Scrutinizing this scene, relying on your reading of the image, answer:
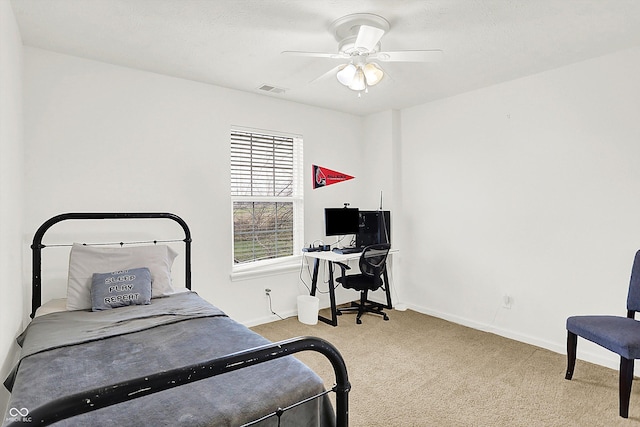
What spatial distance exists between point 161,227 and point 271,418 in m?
2.45

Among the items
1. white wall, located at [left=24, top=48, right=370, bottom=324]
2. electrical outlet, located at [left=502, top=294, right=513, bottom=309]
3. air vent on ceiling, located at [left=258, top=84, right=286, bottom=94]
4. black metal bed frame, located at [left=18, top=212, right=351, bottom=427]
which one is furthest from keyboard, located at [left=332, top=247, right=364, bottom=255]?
black metal bed frame, located at [left=18, top=212, right=351, bottom=427]

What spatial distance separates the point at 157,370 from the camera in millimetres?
1622

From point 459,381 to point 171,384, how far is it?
96.4 inches

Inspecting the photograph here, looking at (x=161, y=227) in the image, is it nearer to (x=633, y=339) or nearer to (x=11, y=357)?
(x=11, y=357)

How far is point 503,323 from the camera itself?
12.2 feet

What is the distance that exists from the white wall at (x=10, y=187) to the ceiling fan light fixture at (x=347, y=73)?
6.29 ft

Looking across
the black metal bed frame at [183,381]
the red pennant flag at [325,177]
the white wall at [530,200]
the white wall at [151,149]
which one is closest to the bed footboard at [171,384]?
the black metal bed frame at [183,381]

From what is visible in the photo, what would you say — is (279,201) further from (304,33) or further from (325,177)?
(304,33)

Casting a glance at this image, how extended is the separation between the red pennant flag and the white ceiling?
1265 mm

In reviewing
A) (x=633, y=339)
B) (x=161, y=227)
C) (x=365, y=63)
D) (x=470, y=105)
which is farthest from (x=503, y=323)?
(x=161, y=227)

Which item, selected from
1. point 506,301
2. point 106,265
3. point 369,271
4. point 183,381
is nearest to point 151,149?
point 106,265

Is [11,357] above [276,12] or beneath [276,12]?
beneath

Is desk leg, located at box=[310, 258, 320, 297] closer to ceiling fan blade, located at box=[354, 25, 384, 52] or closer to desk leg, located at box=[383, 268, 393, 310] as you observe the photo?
desk leg, located at box=[383, 268, 393, 310]

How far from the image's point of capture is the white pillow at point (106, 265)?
2572mm
